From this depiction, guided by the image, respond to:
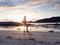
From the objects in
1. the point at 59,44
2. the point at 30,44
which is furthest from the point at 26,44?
the point at 59,44

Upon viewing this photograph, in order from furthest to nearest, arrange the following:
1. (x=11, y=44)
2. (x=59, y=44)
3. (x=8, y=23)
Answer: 1. (x=8, y=23)
2. (x=59, y=44)
3. (x=11, y=44)

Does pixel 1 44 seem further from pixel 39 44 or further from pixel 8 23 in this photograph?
pixel 8 23

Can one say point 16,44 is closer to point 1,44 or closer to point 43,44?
point 1,44

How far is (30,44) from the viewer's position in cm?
1992

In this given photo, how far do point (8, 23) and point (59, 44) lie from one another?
101 meters

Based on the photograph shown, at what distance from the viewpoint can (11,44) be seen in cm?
1967

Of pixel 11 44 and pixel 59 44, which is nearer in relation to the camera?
pixel 11 44

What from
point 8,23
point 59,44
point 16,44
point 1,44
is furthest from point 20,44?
point 8,23

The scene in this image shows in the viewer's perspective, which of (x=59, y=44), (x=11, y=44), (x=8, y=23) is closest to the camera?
(x=11, y=44)

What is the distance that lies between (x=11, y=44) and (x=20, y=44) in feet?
3.22

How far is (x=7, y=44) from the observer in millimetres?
19875

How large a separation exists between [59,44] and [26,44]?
12.5 feet

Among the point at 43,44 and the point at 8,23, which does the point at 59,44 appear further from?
the point at 8,23

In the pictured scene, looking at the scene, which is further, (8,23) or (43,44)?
(8,23)
